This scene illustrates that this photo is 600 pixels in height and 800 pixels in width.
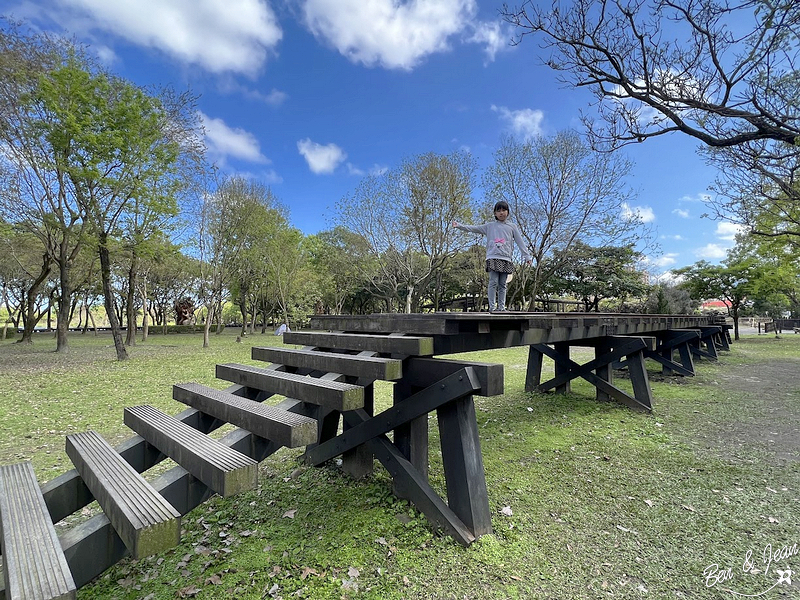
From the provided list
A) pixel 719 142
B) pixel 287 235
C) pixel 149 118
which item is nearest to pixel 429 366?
pixel 719 142

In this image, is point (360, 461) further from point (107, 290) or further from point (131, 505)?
point (107, 290)

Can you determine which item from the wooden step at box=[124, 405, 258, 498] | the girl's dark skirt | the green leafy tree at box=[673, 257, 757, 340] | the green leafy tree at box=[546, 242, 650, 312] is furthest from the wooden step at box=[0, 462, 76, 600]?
the green leafy tree at box=[673, 257, 757, 340]

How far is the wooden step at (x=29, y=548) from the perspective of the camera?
3.41 feet

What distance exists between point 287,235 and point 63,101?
43.2ft

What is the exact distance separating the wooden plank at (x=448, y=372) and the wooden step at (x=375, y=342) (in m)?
0.12

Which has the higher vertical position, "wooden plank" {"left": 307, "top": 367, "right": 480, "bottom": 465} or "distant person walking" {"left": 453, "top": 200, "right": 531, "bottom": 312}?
"distant person walking" {"left": 453, "top": 200, "right": 531, "bottom": 312}

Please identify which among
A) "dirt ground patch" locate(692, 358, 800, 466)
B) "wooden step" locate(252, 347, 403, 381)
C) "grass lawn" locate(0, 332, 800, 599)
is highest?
"wooden step" locate(252, 347, 403, 381)

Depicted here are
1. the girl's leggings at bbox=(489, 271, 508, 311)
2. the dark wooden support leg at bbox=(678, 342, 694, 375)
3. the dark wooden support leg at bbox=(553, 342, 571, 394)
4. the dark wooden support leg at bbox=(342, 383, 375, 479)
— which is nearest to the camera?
the dark wooden support leg at bbox=(342, 383, 375, 479)

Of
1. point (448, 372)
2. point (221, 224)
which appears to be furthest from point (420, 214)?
point (448, 372)

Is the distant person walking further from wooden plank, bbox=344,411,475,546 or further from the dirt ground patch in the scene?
wooden plank, bbox=344,411,475,546

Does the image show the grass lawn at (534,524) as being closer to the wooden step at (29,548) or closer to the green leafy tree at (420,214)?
the wooden step at (29,548)

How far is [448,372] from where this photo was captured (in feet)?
7.97

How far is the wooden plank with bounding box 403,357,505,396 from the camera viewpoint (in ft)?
7.25

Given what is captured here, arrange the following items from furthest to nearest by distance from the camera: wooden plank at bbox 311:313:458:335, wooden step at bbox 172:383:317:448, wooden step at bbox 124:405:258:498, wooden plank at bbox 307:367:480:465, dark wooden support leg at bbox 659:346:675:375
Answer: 1. dark wooden support leg at bbox 659:346:675:375
2. wooden plank at bbox 311:313:458:335
3. wooden plank at bbox 307:367:480:465
4. wooden step at bbox 172:383:317:448
5. wooden step at bbox 124:405:258:498
